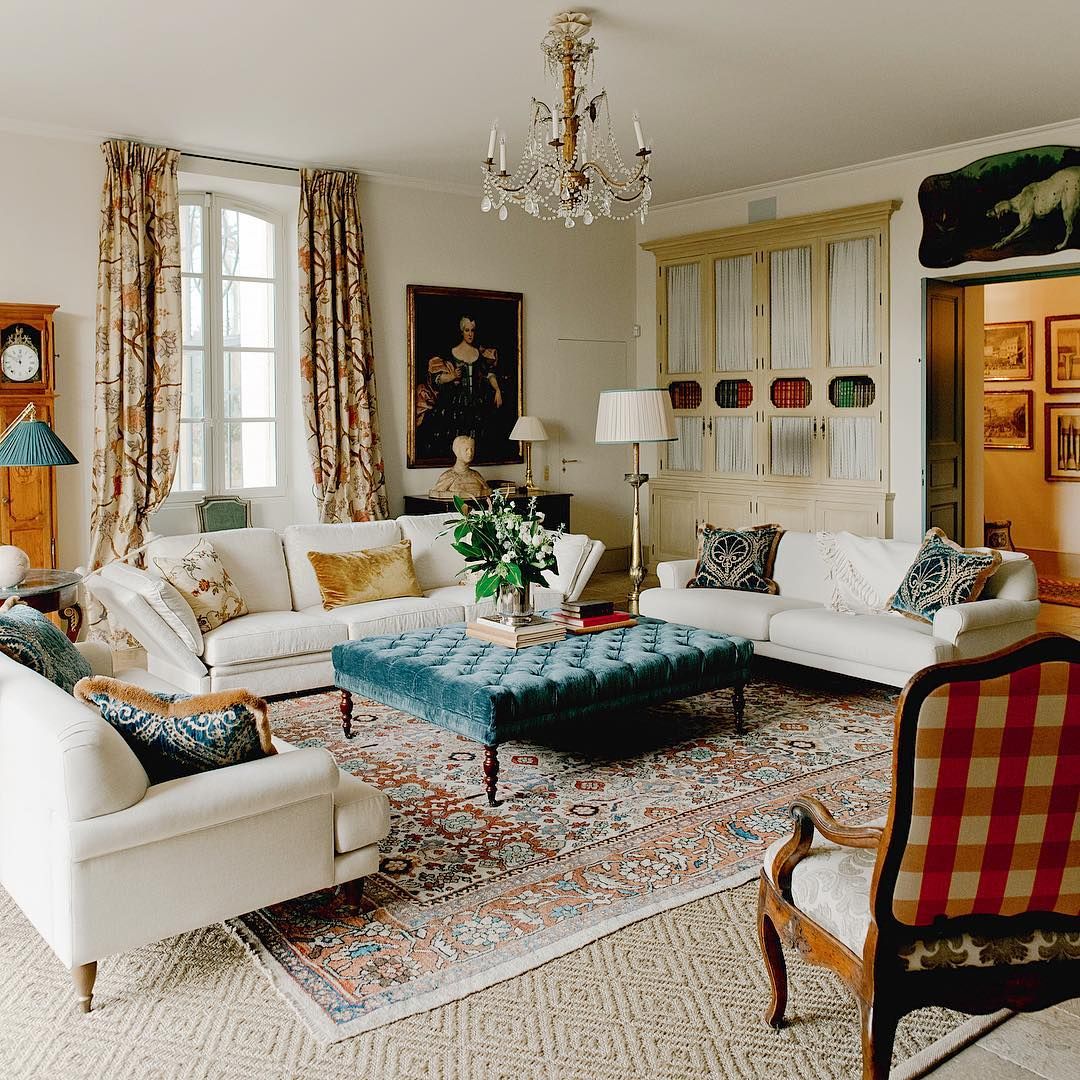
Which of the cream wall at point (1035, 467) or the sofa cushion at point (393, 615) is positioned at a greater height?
the cream wall at point (1035, 467)

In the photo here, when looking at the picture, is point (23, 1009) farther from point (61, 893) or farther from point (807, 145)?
point (807, 145)

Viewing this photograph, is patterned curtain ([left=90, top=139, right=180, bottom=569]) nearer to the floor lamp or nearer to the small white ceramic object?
the small white ceramic object

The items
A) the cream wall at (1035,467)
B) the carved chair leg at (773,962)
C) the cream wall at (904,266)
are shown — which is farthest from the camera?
the cream wall at (1035,467)

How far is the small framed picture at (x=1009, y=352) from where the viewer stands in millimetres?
9602

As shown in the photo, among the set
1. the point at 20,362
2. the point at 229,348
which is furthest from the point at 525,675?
the point at 229,348

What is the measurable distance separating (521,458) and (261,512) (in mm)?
2168

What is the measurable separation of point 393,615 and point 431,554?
0.83 meters

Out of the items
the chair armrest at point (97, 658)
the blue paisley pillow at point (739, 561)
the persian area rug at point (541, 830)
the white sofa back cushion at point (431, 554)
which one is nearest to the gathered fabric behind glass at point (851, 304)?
the blue paisley pillow at point (739, 561)

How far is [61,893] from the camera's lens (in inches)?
99.1

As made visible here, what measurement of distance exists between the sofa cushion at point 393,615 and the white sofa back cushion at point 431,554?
0.42m

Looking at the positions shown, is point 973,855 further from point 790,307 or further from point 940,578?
point 790,307

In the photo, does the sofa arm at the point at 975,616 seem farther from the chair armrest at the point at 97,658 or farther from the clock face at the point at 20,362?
the clock face at the point at 20,362

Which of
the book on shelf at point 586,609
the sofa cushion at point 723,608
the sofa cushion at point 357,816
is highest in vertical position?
the book on shelf at point 586,609

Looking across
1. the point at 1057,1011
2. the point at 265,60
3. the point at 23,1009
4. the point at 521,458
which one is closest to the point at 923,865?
the point at 1057,1011
